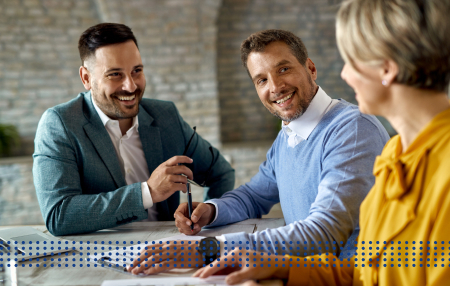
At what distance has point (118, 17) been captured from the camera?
172 inches

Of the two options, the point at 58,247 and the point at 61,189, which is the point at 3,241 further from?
the point at 61,189

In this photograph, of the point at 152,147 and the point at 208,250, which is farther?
the point at 152,147

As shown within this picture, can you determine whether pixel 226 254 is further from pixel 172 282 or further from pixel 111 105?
pixel 111 105

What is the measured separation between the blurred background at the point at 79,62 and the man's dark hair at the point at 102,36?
2534 millimetres

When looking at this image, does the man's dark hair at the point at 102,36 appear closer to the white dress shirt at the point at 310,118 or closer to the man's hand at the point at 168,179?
the man's hand at the point at 168,179

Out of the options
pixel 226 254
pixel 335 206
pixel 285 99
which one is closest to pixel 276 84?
pixel 285 99

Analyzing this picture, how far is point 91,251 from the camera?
1.42m

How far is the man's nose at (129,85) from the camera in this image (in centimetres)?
202

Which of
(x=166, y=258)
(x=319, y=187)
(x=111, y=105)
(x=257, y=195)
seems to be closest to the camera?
(x=166, y=258)

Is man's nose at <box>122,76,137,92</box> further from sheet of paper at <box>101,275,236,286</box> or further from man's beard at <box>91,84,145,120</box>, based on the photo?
sheet of paper at <box>101,275,236,286</box>

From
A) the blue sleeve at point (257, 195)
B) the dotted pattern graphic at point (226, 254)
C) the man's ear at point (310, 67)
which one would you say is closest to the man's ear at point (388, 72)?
the dotted pattern graphic at point (226, 254)

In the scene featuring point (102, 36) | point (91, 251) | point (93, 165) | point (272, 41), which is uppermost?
point (102, 36)

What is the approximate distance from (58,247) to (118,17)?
3446mm

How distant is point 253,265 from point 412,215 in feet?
1.40
